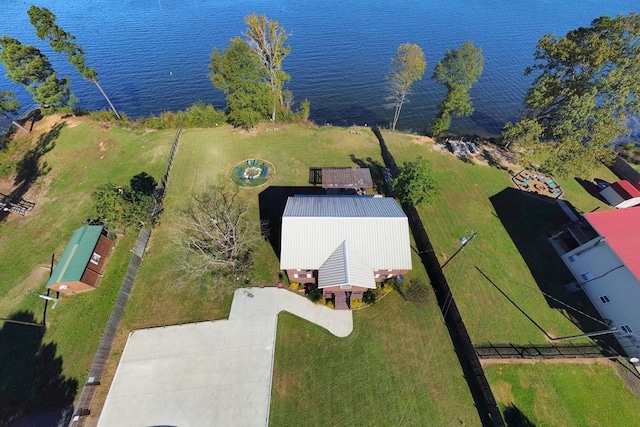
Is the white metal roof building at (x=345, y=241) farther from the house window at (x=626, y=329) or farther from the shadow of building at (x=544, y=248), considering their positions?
the house window at (x=626, y=329)

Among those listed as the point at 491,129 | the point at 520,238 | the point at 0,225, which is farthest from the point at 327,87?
the point at 0,225

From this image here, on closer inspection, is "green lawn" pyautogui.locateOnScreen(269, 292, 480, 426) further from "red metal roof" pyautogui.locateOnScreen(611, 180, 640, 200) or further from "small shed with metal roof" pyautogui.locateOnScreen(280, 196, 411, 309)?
"red metal roof" pyautogui.locateOnScreen(611, 180, 640, 200)

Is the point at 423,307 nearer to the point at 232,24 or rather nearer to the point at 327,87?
the point at 327,87

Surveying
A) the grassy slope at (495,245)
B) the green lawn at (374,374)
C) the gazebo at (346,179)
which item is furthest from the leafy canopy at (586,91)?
the green lawn at (374,374)

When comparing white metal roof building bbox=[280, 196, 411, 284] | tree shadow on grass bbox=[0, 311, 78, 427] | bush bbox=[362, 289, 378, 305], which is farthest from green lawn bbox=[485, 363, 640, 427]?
tree shadow on grass bbox=[0, 311, 78, 427]

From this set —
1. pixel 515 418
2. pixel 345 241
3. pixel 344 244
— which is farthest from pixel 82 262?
pixel 515 418
